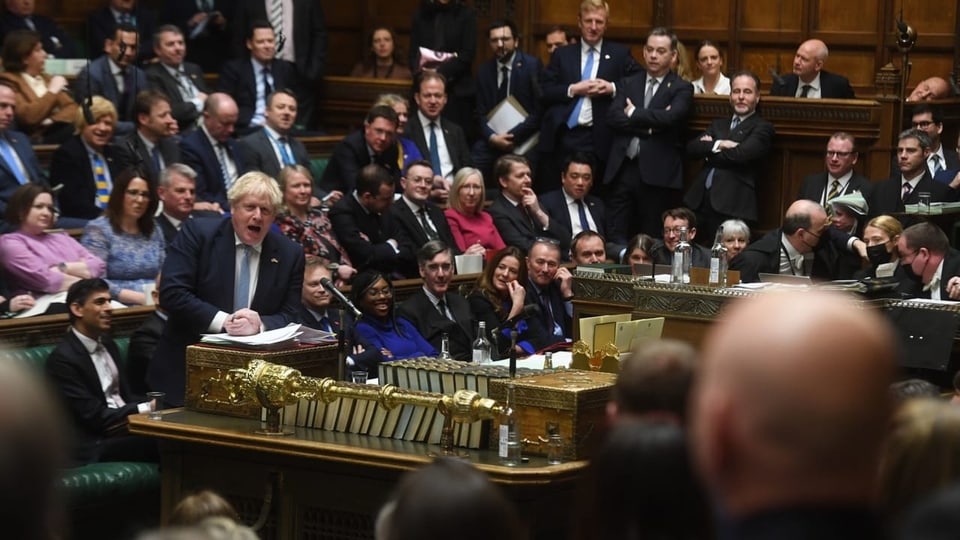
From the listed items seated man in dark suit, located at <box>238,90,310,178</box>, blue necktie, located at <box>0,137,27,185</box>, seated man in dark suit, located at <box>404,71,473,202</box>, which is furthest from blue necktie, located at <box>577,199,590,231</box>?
blue necktie, located at <box>0,137,27,185</box>

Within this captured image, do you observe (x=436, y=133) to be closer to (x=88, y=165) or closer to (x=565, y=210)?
(x=565, y=210)

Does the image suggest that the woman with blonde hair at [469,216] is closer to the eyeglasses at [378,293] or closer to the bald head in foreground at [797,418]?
the eyeglasses at [378,293]

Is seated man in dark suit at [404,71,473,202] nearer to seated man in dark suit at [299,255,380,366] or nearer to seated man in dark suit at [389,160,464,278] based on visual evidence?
seated man in dark suit at [389,160,464,278]

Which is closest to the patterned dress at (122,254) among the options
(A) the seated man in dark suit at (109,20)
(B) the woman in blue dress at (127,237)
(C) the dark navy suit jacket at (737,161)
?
(B) the woman in blue dress at (127,237)

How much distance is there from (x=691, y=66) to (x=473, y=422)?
7.56m

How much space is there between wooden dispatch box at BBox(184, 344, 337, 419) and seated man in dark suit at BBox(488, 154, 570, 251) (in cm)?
400

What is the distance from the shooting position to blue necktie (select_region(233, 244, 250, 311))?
6.66 m

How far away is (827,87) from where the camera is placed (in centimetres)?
1087

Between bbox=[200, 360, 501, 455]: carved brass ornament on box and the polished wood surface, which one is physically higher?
bbox=[200, 360, 501, 455]: carved brass ornament on box

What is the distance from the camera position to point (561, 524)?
5.34 m

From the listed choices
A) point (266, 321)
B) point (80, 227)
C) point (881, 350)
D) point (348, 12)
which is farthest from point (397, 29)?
point (881, 350)

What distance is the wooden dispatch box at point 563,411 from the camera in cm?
526

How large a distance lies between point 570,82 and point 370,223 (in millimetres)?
2346

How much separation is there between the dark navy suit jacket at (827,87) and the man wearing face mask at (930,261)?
3397 millimetres
